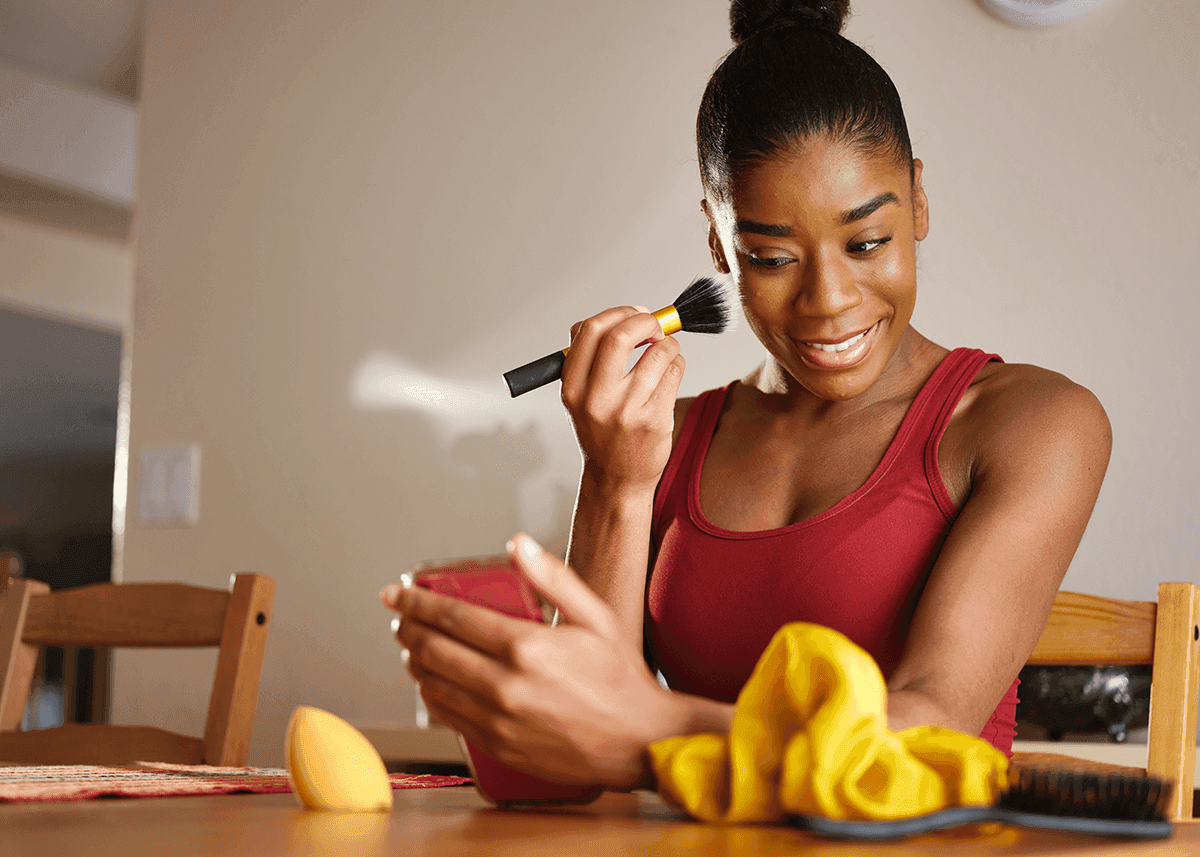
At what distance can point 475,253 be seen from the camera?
2086mm

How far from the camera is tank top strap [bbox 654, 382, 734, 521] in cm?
105

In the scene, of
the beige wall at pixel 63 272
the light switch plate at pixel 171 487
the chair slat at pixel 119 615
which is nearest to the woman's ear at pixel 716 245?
the chair slat at pixel 119 615

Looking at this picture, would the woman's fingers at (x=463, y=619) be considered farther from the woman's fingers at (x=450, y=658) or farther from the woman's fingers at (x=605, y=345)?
the woman's fingers at (x=605, y=345)

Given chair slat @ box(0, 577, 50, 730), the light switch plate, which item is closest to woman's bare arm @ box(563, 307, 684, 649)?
chair slat @ box(0, 577, 50, 730)

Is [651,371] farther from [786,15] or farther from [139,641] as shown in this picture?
[139,641]

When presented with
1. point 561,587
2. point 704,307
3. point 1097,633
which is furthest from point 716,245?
point 561,587

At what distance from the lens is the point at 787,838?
39cm

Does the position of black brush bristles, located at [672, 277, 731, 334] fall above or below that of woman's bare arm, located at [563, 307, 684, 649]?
above

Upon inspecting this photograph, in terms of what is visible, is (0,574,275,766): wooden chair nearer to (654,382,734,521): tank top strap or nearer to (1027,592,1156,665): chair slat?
(654,382,734,521): tank top strap

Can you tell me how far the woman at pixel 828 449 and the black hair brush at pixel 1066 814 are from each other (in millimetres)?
195

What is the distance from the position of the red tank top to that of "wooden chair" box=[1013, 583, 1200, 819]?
0.13m

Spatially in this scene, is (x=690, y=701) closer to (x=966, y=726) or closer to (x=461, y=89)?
(x=966, y=726)

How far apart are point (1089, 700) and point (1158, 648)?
20.0 inches

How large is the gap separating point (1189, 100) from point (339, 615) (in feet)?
5.50
